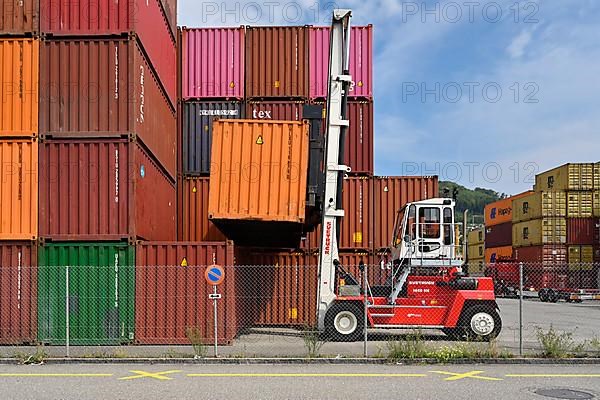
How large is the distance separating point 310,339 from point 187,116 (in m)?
9.74

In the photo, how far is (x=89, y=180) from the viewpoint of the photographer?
1430 centimetres

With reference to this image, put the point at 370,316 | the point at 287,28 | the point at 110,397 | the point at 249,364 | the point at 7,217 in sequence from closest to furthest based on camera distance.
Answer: the point at 110,397 → the point at 249,364 → the point at 7,217 → the point at 370,316 → the point at 287,28

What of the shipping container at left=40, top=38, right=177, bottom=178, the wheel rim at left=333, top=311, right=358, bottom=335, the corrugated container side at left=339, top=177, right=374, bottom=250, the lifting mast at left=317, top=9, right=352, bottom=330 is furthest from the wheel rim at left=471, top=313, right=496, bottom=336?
the shipping container at left=40, top=38, right=177, bottom=178

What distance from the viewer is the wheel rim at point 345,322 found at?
14812mm

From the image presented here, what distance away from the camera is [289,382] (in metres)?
9.87

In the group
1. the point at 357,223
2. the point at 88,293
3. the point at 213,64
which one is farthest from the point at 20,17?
the point at 357,223

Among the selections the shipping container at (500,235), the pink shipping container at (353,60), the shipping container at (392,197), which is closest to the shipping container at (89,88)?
the pink shipping container at (353,60)

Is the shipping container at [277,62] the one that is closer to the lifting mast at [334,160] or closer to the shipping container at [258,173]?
the lifting mast at [334,160]

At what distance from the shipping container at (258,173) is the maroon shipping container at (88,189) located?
1763 mm

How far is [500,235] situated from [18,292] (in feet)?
149

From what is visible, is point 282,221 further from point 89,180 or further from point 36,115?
point 36,115

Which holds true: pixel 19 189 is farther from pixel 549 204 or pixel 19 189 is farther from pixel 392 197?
pixel 549 204

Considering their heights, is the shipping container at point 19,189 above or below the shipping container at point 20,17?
below

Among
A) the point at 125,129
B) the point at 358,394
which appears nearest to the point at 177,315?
the point at 125,129
